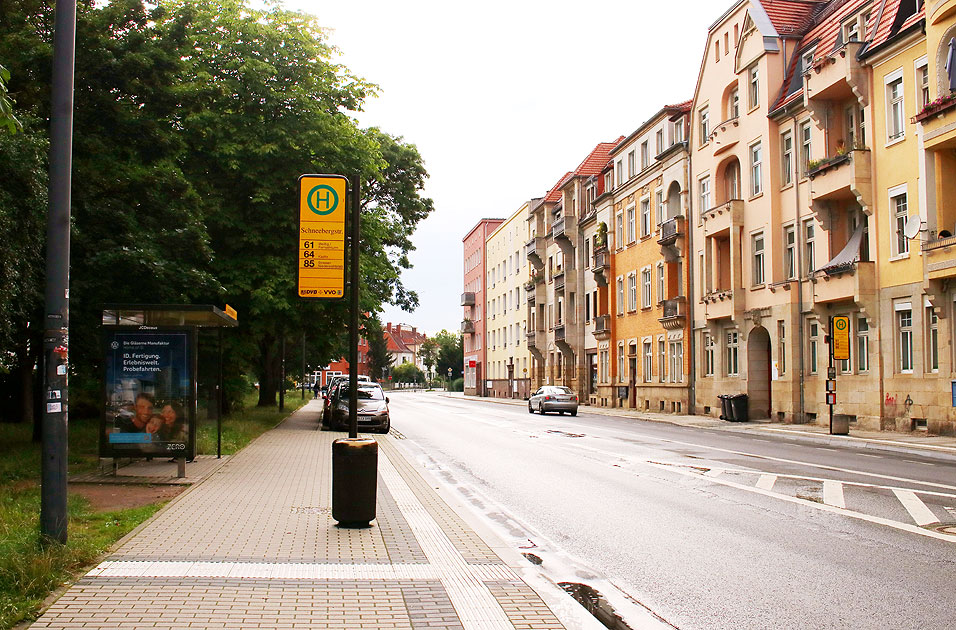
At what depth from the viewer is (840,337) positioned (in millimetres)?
28578

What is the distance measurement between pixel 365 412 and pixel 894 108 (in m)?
19.0

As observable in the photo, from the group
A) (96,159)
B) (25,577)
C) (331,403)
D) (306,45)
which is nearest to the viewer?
(25,577)

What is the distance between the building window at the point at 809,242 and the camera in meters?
32.5

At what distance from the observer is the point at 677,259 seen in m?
45.2

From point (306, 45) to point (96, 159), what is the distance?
12869mm

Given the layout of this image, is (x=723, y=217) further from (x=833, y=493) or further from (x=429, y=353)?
(x=429, y=353)

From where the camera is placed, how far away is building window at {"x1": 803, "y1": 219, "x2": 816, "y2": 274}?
32500mm

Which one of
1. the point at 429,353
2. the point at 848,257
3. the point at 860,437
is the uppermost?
the point at 429,353

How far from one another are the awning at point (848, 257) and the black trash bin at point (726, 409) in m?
Answer: 7.71

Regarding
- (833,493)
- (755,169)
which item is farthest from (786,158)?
(833,493)

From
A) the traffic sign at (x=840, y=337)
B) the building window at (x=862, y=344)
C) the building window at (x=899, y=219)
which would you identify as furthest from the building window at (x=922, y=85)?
the building window at (x=862, y=344)

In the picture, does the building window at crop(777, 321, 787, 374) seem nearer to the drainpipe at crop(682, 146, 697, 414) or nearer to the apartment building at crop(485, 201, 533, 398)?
the drainpipe at crop(682, 146, 697, 414)

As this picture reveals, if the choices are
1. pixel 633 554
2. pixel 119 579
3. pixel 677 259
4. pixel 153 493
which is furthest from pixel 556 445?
pixel 677 259

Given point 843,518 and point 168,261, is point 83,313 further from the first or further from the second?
point 843,518
